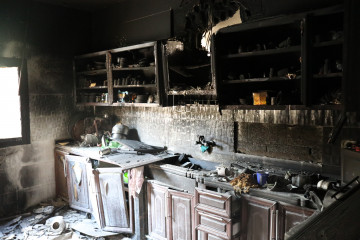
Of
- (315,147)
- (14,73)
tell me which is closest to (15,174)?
(14,73)

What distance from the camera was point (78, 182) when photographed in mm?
4590

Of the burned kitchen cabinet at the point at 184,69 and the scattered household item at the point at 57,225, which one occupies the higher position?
the burned kitchen cabinet at the point at 184,69

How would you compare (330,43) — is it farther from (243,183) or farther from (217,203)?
(217,203)

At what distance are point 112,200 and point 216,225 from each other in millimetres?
1655

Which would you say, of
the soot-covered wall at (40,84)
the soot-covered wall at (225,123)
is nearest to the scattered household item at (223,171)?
the soot-covered wall at (225,123)

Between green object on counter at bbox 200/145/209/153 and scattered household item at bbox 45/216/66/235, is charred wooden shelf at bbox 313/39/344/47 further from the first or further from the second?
scattered household item at bbox 45/216/66/235

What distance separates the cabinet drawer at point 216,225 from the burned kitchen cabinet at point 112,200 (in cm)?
117

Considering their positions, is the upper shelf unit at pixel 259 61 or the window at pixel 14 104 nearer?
the upper shelf unit at pixel 259 61

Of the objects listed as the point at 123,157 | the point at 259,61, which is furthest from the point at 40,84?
the point at 259,61

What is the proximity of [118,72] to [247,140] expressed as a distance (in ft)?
8.41

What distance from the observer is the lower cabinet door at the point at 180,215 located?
334 centimetres

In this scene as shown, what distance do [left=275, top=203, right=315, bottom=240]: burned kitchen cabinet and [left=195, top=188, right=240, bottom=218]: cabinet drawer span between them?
0.42 m

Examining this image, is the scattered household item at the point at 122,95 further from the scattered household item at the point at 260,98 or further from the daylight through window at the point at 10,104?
the scattered household item at the point at 260,98

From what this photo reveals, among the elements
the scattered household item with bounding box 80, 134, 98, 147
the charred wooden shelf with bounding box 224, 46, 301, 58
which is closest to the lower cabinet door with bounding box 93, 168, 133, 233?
the scattered household item with bounding box 80, 134, 98, 147
